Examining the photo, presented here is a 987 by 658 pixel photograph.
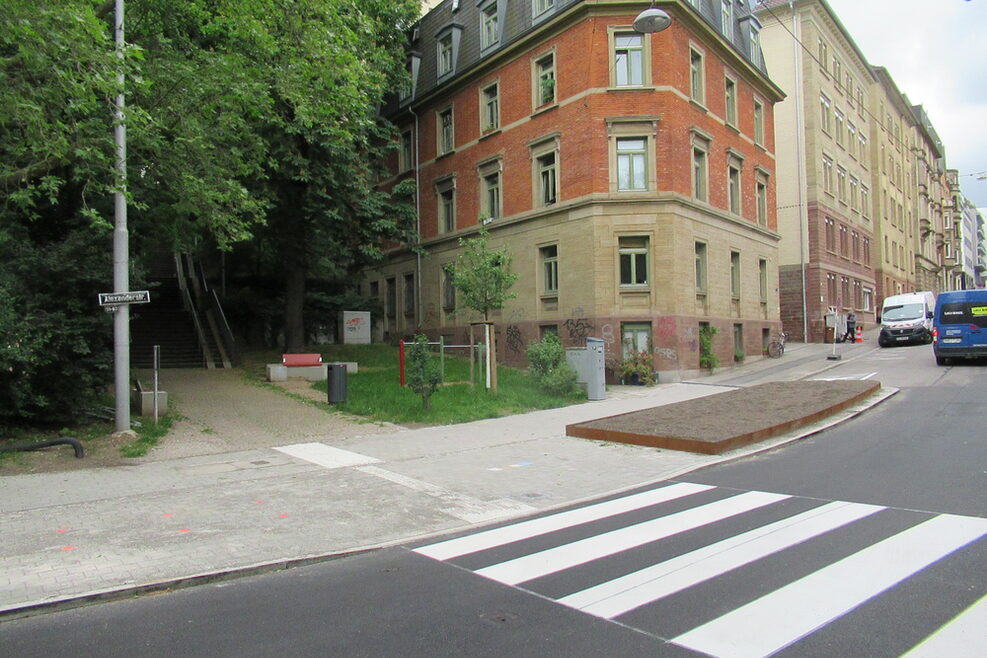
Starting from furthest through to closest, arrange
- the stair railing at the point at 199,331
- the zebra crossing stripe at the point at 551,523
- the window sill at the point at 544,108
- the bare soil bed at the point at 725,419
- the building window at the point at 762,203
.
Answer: the building window at the point at 762,203, the window sill at the point at 544,108, the stair railing at the point at 199,331, the bare soil bed at the point at 725,419, the zebra crossing stripe at the point at 551,523

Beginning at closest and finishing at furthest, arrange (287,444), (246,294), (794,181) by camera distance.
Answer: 1. (287,444)
2. (246,294)
3. (794,181)

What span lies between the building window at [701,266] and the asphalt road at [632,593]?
56.5ft

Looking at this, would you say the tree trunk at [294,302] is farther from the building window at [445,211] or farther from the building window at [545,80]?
the building window at [545,80]

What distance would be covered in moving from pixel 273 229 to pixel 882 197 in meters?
43.6

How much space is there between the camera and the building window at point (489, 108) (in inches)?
1042

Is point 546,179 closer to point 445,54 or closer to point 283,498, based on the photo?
point 445,54

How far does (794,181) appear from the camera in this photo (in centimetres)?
3656

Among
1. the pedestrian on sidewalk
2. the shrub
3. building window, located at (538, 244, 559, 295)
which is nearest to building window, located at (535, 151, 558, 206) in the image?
building window, located at (538, 244, 559, 295)

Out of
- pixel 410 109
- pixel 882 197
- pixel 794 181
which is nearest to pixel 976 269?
pixel 882 197

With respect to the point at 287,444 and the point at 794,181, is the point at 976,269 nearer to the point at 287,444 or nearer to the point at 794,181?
the point at 794,181

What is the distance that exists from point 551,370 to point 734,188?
14277 millimetres

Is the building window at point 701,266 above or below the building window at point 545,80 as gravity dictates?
below

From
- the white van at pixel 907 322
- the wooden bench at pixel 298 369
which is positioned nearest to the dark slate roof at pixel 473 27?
the white van at pixel 907 322

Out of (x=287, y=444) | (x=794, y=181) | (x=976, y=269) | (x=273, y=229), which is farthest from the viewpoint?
(x=976, y=269)
